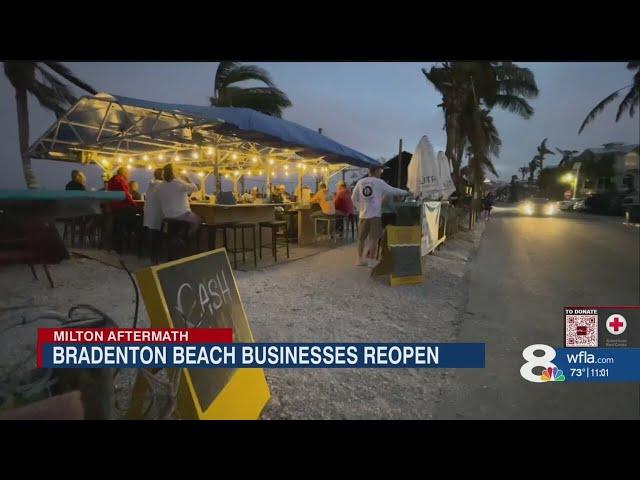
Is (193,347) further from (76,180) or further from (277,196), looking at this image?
(277,196)

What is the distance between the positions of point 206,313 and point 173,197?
392cm

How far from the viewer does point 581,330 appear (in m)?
2.13

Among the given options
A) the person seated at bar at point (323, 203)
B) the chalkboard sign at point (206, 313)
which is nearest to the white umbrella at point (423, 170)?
the person seated at bar at point (323, 203)

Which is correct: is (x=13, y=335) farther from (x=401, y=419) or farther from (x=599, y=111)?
(x=599, y=111)

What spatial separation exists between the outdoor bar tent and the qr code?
18.4 feet

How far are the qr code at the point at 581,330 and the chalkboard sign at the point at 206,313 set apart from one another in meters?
2.05

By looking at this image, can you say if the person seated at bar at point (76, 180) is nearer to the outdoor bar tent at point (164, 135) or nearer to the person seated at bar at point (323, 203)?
the outdoor bar tent at point (164, 135)

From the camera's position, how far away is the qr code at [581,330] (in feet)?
6.94

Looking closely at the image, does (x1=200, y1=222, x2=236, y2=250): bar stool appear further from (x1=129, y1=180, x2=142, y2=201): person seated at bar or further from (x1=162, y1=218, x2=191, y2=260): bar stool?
(x1=129, y1=180, x2=142, y2=201): person seated at bar

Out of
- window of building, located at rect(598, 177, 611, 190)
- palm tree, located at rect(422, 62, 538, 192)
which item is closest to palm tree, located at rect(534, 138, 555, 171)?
window of building, located at rect(598, 177, 611, 190)

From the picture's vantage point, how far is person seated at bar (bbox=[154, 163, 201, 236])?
16.7 ft

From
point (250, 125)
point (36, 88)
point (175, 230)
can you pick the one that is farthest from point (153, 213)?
point (36, 88)

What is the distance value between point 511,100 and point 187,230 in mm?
20033
